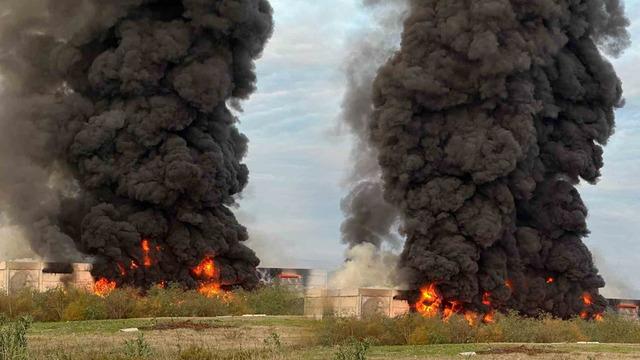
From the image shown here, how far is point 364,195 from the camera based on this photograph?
74.9 meters

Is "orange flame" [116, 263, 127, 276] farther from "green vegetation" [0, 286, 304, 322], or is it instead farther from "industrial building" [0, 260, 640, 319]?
"green vegetation" [0, 286, 304, 322]

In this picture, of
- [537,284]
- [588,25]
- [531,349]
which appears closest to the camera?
[531,349]

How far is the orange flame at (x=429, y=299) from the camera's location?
63.4m

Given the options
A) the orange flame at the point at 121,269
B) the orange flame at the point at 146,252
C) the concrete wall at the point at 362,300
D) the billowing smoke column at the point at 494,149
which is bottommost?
the concrete wall at the point at 362,300

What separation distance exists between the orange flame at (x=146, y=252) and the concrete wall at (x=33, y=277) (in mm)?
3303

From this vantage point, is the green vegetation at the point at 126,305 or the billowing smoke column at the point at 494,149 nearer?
the green vegetation at the point at 126,305

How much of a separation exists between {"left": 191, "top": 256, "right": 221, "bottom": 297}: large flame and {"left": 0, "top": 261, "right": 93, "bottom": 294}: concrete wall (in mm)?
6642

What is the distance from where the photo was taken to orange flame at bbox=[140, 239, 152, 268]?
67.8 meters

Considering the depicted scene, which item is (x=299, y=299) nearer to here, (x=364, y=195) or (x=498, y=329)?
(x=364, y=195)

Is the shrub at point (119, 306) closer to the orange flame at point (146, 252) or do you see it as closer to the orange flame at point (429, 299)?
the orange flame at point (146, 252)

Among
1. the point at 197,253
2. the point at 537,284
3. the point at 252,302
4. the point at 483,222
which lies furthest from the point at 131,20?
the point at 537,284

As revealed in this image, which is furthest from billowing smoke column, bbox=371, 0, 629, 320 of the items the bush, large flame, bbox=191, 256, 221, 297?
the bush

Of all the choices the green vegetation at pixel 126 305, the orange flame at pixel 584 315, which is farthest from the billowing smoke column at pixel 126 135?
the orange flame at pixel 584 315

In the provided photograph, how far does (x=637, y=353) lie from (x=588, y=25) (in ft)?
127
